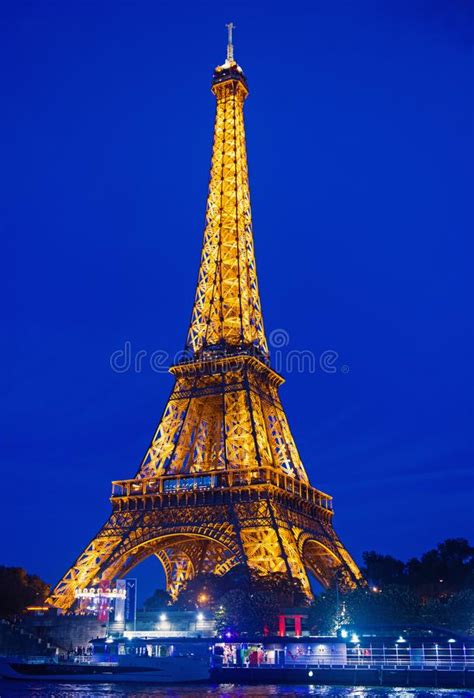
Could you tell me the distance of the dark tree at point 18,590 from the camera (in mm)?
80531

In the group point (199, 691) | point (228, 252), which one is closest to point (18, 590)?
point (228, 252)

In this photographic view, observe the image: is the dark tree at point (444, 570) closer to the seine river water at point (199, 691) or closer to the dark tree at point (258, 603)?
the dark tree at point (258, 603)

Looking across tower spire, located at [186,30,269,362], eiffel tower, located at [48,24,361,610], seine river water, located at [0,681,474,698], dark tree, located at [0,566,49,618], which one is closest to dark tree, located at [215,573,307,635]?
eiffel tower, located at [48,24,361,610]

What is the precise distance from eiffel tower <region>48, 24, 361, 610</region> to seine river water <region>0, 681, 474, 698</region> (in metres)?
13.5

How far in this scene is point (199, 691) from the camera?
34750 mm

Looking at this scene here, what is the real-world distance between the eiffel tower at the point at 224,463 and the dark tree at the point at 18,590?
844 inches

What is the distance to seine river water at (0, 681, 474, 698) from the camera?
103 ft

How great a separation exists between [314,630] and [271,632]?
10.7 ft

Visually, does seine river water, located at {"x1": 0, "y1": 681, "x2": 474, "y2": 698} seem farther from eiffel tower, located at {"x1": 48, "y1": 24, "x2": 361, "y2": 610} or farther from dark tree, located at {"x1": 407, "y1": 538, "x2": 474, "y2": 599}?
dark tree, located at {"x1": 407, "y1": 538, "x2": 474, "y2": 599}

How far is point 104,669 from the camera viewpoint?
141 feet

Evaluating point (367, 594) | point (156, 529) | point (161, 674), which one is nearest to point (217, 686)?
point (161, 674)

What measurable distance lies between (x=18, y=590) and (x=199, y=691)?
5498 cm

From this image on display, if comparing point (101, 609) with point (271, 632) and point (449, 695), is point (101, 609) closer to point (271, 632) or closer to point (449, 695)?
point (271, 632)

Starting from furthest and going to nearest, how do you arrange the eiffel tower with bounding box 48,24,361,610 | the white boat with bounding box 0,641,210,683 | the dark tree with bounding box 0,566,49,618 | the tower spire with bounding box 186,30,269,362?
the dark tree with bounding box 0,566,49,618
the tower spire with bounding box 186,30,269,362
the eiffel tower with bounding box 48,24,361,610
the white boat with bounding box 0,641,210,683
